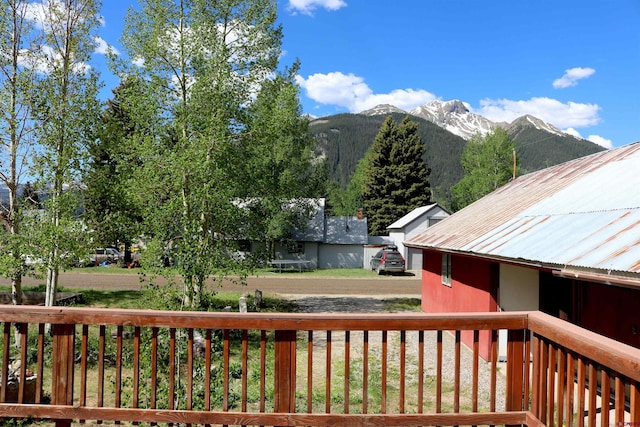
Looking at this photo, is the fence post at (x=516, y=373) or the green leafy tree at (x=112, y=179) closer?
the fence post at (x=516, y=373)

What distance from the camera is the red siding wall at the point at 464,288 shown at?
28.1 ft

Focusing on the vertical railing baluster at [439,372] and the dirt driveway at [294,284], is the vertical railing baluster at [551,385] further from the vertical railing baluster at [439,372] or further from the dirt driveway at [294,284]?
the dirt driveway at [294,284]

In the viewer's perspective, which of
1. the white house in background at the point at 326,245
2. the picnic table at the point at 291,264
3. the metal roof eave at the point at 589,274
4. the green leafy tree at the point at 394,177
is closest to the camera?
the metal roof eave at the point at 589,274

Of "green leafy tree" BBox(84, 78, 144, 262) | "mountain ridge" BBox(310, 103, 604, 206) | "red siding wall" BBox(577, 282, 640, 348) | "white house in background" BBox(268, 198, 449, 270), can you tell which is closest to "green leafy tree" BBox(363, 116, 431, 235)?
"white house in background" BBox(268, 198, 449, 270)

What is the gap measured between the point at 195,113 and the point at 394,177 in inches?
1461

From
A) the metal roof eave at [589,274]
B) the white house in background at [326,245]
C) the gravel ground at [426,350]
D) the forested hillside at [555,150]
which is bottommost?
the gravel ground at [426,350]

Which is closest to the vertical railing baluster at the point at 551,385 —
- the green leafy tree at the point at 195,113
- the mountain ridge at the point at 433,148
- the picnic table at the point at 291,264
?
the green leafy tree at the point at 195,113

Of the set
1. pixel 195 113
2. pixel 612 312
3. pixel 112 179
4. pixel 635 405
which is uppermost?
pixel 195 113

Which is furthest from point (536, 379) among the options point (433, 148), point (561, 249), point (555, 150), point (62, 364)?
point (555, 150)

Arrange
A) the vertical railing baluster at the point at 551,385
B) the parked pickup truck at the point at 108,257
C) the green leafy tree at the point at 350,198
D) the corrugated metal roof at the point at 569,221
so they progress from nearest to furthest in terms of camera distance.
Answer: the vertical railing baluster at the point at 551,385
the corrugated metal roof at the point at 569,221
the parked pickup truck at the point at 108,257
the green leafy tree at the point at 350,198

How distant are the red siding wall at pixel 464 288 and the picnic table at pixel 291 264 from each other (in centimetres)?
1541

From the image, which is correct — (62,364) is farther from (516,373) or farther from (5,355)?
(516,373)

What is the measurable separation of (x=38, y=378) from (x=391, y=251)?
945 inches

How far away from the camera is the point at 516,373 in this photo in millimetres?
2643
